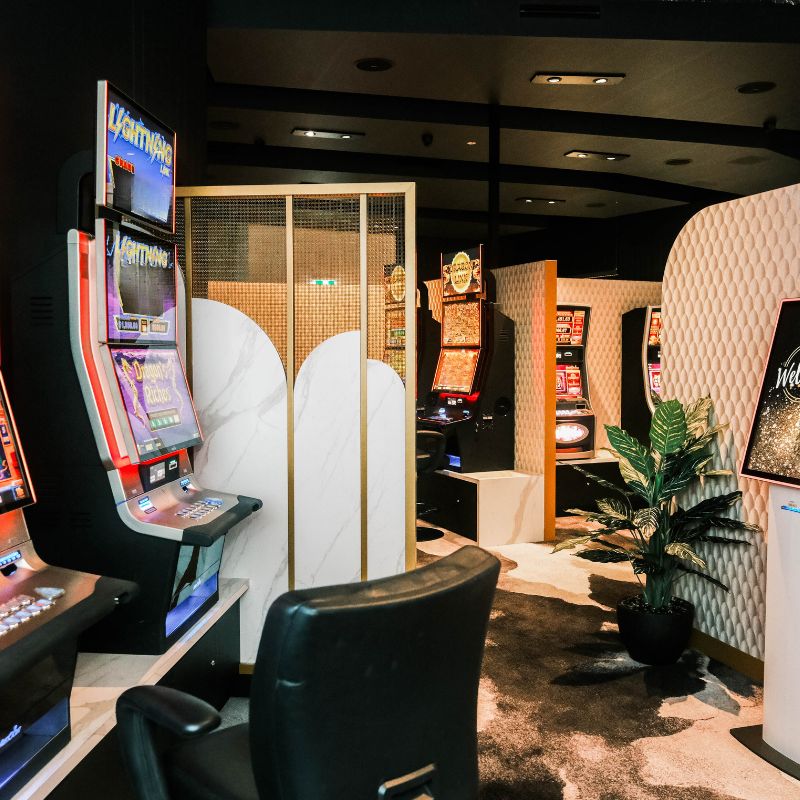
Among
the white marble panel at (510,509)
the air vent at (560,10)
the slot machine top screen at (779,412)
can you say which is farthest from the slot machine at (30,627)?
the air vent at (560,10)

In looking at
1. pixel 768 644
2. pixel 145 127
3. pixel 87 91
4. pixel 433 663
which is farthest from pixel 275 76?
pixel 433 663

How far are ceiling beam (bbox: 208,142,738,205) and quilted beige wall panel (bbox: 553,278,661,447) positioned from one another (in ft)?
7.46

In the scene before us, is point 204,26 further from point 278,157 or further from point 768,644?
point 768,644

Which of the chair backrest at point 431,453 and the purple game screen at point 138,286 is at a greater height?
the purple game screen at point 138,286

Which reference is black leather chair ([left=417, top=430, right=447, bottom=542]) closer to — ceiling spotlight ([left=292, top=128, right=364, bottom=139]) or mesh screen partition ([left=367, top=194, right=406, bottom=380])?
mesh screen partition ([left=367, top=194, right=406, bottom=380])

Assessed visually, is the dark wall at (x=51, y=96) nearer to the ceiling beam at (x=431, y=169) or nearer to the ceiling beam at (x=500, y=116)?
the ceiling beam at (x=500, y=116)

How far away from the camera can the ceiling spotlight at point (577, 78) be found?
5.77 meters

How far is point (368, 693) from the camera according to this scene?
1281 millimetres

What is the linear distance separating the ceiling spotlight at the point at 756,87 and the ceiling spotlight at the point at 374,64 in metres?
2.66

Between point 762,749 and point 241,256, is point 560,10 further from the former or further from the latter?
point 762,749

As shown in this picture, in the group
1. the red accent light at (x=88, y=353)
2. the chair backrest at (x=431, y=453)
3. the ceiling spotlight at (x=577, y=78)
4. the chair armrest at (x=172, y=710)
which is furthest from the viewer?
the ceiling spotlight at (x=577, y=78)

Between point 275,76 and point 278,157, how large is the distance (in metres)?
2.28

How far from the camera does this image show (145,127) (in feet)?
8.38

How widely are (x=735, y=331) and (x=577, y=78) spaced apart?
295 centimetres
